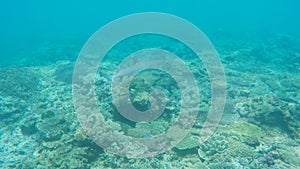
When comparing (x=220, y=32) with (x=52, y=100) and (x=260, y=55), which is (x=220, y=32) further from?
(x=52, y=100)

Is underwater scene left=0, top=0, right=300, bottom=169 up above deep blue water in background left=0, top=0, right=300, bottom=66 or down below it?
below

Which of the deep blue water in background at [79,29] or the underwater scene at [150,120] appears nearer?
the underwater scene at [150,120]

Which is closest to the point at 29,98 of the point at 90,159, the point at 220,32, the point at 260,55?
the point at 90,159

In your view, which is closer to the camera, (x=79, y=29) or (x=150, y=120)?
(x=150, y=120)

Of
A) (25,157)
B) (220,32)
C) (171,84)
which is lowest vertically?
(25,157)

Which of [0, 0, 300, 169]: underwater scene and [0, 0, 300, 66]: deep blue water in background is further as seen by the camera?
[0, 0, 300, 66]: deep blue water in background

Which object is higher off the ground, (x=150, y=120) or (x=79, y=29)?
(x=79, y=29)

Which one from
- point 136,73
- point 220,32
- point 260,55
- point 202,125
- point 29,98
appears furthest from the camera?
point 220,32

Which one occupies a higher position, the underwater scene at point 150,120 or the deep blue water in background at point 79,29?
the deep blue water in background at point 79,29

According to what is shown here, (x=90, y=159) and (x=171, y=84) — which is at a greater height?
(x=171, y=84)

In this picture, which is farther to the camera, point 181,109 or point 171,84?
point 171,84

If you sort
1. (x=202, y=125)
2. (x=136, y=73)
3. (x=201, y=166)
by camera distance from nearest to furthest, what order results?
(x=201, y=166) < (x=202, y=125) < (x=136, y=73)

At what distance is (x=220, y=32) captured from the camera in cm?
3688

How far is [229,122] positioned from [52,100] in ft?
26.4
